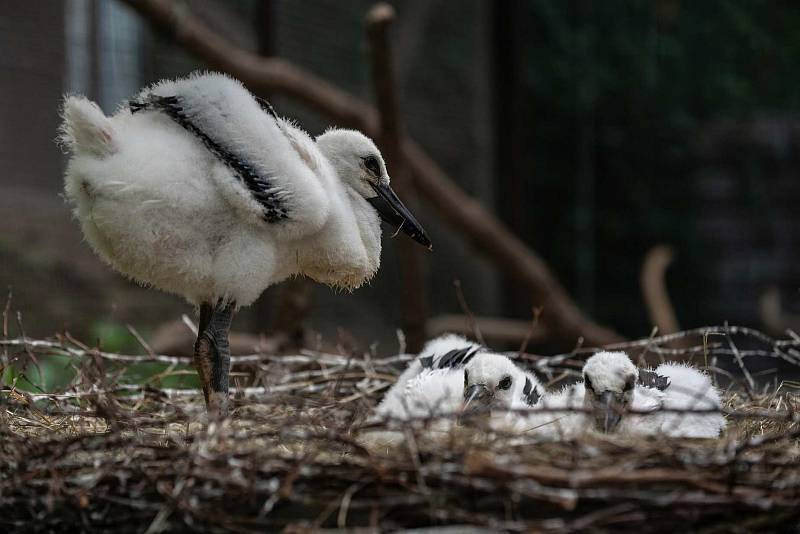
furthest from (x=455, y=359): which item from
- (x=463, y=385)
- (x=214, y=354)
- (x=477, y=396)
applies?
(x=214, y=354)

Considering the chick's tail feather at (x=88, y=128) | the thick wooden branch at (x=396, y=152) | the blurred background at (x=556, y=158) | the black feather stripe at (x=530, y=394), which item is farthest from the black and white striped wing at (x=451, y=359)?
the blurred background at (x=556, y=158)

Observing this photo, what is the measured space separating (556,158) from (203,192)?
2.65 meters

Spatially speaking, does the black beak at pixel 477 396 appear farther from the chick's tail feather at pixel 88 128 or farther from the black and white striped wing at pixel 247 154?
the chick's tail feather at pixel 88 128

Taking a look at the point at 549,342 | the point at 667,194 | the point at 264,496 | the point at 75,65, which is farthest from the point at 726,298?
the point at 264,496

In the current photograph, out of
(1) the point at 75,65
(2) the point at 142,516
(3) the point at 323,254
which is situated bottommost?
(2) the point at 142,516

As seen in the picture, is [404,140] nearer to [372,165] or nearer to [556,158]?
[556,158]

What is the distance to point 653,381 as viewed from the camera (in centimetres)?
182

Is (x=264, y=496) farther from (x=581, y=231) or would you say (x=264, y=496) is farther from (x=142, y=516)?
(x=581, y=231)

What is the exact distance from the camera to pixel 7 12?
10.7ft

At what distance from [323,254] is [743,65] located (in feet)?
8.35

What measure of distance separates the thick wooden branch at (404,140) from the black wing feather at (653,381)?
1437 mm

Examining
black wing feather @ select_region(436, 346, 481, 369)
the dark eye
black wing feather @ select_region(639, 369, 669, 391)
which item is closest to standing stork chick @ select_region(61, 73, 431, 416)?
the dark eye

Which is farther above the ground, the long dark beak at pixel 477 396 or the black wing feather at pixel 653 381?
the black wing feather at pixel 653 381

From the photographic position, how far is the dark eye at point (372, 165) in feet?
5.69
